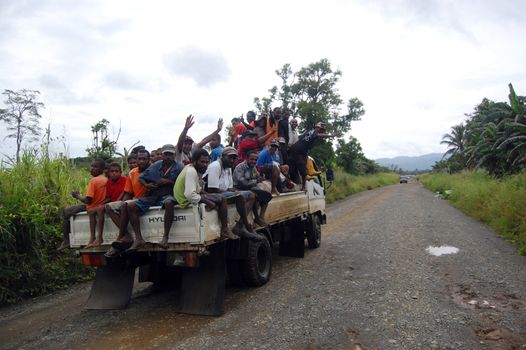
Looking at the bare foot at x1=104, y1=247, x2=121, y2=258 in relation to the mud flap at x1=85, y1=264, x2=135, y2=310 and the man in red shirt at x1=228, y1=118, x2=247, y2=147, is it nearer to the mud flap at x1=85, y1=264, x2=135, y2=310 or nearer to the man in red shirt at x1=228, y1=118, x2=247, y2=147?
the mud flap at x1=85, y1=264, x2=135, y2=310

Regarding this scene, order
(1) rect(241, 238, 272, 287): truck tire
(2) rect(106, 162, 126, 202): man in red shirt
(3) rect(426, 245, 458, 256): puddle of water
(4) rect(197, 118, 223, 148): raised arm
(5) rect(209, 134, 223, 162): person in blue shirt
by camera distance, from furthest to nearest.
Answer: (3) rect(426, 245, 458, 256): puddle of water → (5) rect(209, 134, 223, 162): person in blue shirt → (4) rect(197, 118, 223, 148): raised arm → (1) rect(241, 238, 272, 287): truck tire → (2) rect(106, 162, 126, 202): man in red shirt

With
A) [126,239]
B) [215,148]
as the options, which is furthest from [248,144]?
[126,239]

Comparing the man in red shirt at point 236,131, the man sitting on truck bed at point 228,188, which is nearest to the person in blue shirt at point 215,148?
the man in red shirt at point 236,131

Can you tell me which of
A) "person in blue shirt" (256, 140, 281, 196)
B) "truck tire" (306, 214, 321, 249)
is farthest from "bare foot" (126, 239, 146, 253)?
"truck tire" (306, 214, 321, 249)

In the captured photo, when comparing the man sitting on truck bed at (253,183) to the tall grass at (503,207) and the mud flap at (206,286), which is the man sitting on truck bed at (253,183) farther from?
the tall grass at (503,207)

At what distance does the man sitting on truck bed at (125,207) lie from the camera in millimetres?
4938

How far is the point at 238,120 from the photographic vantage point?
9.20 m

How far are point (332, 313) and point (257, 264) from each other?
1525mm

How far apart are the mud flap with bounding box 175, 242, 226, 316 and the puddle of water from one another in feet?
16.1

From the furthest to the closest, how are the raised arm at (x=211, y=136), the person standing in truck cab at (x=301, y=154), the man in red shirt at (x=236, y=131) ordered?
the man in red shirt at (x=236, y=131), the person standing in truck cab at (x=301, y=154), the raised arm at (x=211, y=136)

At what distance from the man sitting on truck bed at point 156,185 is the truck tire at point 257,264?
4.74ft

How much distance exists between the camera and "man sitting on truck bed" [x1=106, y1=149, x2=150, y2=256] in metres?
4.94

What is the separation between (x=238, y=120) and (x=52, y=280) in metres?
4.77

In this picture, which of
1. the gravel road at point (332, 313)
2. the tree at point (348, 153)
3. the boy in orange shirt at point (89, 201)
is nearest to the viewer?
the gravel road at point (332, 313)
